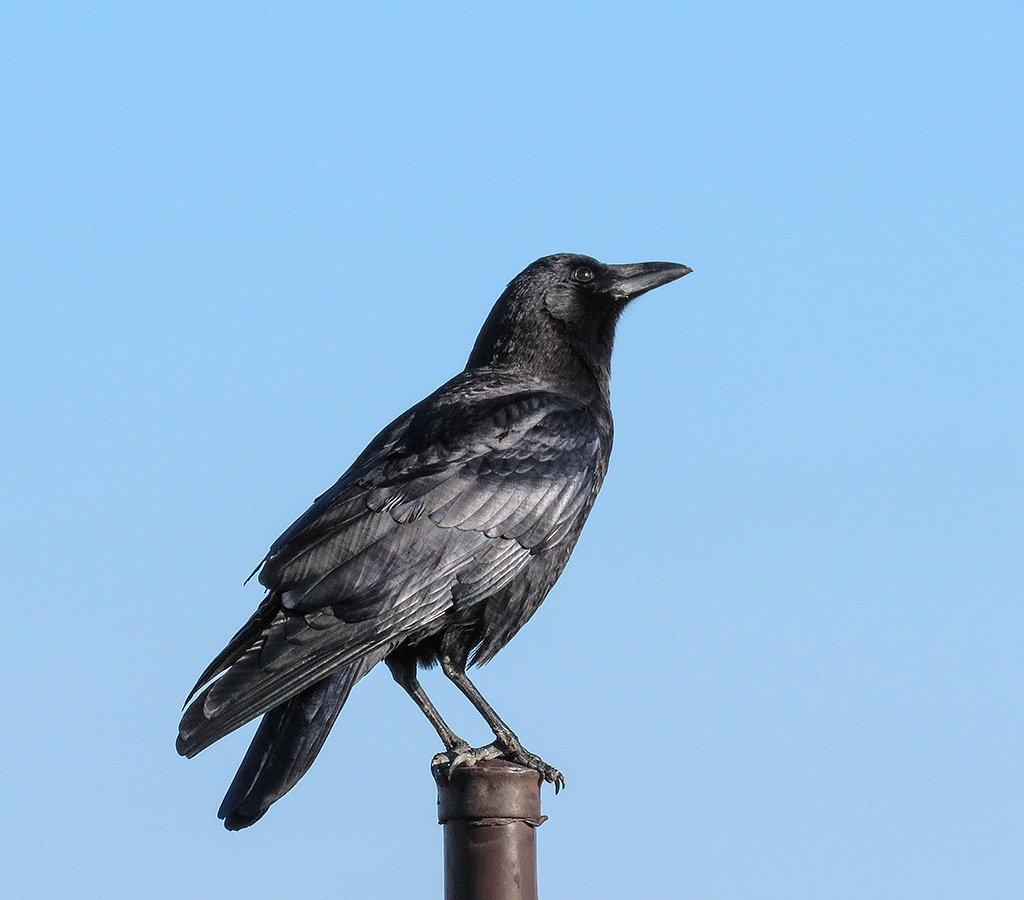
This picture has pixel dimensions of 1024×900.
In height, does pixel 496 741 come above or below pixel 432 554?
below

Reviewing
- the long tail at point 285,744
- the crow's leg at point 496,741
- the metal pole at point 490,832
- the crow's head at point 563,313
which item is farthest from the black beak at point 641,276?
the metal pole at point 490,832

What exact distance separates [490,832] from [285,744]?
1139 mm

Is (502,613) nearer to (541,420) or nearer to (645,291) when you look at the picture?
(541,420)

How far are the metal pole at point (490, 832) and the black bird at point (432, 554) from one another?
773 mm

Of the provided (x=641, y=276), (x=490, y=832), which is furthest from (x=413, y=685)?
(x=641, y=276)

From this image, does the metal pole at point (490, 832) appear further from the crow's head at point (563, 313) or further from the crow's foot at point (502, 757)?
the crow's head at point (563, 313)

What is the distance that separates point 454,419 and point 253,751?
1913 millimetres

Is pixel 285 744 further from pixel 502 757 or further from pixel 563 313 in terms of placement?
pixel 563 313

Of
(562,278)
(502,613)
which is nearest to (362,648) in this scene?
(502,613)

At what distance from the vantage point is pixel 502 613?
255 inches

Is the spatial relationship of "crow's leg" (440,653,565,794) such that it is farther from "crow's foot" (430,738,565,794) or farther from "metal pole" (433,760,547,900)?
"metal pole" (433,760,547,900)

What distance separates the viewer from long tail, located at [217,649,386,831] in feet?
18.3

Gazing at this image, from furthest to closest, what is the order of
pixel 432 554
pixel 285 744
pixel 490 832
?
pixel 432 554
pixel 285 744
pixel 490 832

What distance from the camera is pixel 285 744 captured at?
575 centimetres
